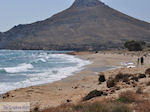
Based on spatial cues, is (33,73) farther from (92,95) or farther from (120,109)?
(120,109)

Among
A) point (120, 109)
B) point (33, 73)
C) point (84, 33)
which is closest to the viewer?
point (120, 109)

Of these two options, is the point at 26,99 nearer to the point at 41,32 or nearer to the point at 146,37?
the point at 146,37

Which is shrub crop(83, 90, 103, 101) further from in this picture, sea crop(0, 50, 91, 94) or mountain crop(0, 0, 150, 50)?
mountain crop(0, 0, 150, 50)

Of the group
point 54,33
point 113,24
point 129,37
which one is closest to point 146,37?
point 129,37

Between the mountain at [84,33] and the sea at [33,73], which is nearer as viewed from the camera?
the sea at [33,73]

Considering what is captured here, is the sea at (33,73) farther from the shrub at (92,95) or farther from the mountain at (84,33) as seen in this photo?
the mountain at (84,33)

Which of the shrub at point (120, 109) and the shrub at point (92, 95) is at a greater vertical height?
the shrub at point (120, 109)


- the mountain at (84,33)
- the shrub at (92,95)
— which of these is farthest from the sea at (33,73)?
the mountain at (84,33)

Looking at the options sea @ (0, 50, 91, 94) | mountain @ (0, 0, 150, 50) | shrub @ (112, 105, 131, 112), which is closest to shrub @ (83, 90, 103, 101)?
shrub @ (112, 105, 131, 112)

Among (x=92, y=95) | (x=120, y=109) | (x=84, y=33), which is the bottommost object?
(x=92, y=95)

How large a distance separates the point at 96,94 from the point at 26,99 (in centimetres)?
316

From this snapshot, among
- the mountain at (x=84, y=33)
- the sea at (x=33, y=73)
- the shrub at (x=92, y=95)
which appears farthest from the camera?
the mountain at (x=84, y=33)

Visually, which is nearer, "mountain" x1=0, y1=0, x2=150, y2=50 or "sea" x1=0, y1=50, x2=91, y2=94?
"sea" x1=0, y1=50, x2=91, y2=94

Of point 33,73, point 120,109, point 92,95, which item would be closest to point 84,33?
point 33,73
